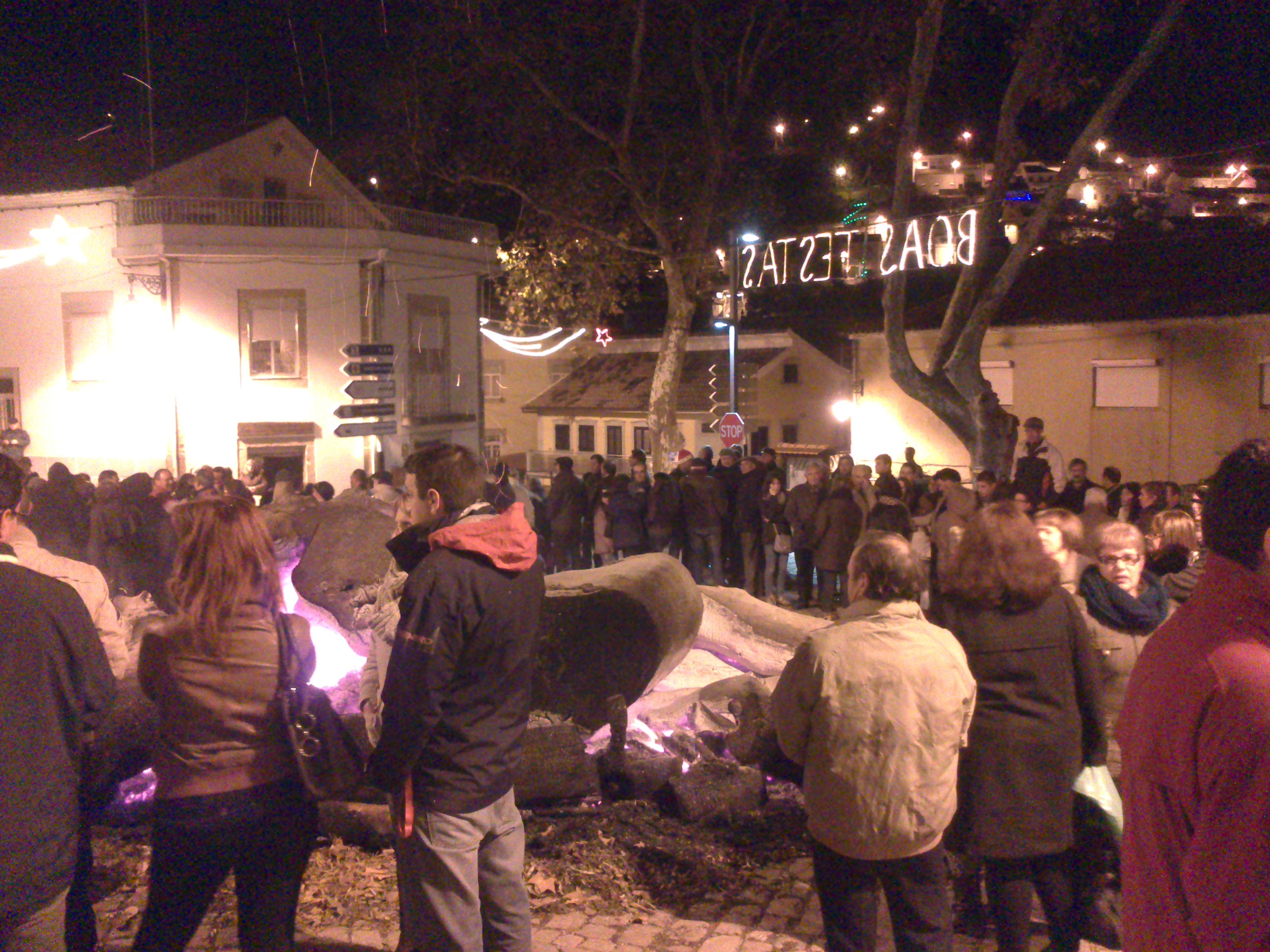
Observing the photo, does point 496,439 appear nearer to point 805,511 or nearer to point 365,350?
point 365,350

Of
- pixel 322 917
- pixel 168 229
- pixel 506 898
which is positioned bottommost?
pixel 322 917

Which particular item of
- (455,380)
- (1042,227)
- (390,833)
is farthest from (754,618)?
(455,380)

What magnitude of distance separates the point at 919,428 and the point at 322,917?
2093 centimetres

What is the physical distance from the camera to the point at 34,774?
2.98 metres

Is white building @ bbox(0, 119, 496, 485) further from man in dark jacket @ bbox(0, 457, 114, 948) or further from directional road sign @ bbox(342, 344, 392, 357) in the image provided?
man in dark jacket @ bbox(0, 457, 114, 948)

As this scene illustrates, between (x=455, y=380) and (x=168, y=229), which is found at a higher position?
(x=168, y=229)

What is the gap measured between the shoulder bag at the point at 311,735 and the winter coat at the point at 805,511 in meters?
9.15

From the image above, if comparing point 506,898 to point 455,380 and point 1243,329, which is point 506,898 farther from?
point 455,380

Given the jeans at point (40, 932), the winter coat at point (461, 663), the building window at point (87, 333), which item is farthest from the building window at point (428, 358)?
the jeans at point (40, 932)

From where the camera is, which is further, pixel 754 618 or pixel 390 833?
pixel 754 618

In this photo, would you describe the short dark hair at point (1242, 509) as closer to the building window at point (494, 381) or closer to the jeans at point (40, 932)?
the jeans at point (40, 932)

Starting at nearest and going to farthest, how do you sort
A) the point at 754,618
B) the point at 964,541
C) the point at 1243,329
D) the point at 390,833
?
the point at 964,541, the point at 390,833, the point at 754,618, the point at 1243,329

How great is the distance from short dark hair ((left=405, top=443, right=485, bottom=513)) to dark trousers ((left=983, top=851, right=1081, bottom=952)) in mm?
2207

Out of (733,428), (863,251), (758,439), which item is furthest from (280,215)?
(758,439)
